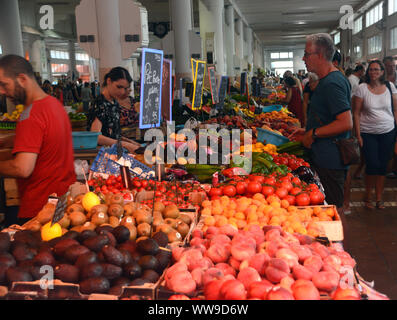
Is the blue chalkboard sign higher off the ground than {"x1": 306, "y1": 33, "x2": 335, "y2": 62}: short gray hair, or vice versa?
{"x1": 306, "y1": 33, "x2": 335, "y2": 62}: short gray hair

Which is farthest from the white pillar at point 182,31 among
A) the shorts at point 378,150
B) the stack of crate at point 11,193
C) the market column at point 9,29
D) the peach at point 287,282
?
the peach at point 287,282

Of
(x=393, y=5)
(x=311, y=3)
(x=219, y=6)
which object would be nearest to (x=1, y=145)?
(x=219, y=6)

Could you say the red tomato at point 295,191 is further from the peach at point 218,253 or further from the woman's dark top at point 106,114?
the woman's dark top at point 106,114

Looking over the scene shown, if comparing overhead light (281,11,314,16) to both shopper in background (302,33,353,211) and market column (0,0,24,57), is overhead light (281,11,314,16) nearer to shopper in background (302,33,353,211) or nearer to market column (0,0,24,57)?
market column (0,0,24,57)

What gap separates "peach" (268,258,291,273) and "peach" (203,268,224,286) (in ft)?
0.72

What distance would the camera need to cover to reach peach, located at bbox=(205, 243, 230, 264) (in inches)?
83.4

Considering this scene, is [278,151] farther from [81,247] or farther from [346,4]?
[346,4]

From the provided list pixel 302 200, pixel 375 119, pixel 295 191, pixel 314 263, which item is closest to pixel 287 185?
pixel 295 191

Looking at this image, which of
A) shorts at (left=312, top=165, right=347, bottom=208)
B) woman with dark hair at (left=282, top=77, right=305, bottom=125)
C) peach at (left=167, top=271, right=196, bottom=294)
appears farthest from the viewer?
woman with dark hair at (left=282, top=77, right=305, bottom=125)

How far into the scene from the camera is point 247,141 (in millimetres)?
5191

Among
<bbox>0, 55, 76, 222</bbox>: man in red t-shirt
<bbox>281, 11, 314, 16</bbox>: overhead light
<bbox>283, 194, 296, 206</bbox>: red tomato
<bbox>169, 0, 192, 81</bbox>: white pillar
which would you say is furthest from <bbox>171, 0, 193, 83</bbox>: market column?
<bbox>281, 11, 314, 16</bbox>: overhead light

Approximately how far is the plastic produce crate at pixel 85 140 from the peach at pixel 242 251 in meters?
2.81

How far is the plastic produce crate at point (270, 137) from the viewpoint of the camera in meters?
5.36
